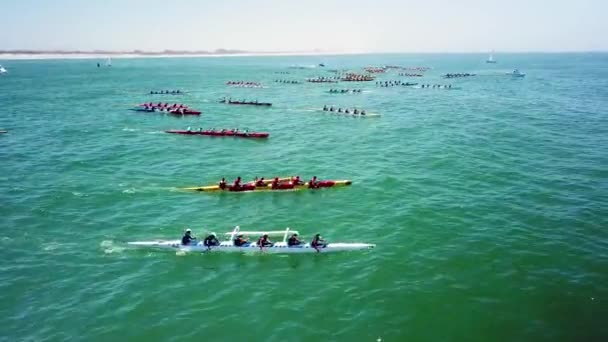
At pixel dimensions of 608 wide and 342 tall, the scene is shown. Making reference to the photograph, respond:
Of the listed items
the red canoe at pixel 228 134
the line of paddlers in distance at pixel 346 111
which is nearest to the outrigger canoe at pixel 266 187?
the red canoe at pixel 228 134

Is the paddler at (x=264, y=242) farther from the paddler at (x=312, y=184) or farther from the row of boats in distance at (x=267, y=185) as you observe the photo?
the paddler at (x=312, y=184)

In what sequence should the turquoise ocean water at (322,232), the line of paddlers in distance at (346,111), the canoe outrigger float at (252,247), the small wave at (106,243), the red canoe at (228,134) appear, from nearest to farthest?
the turquoise ocean water at (322,232)
the canoe outrigger float at (252,247)
the small wave at (106,243)
the red canoe at (228,134)
the line of paddlers in distance at (346,111)

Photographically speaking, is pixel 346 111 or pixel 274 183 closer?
pixel 274 183

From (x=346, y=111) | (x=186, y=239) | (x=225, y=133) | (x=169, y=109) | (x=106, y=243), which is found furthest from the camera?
(x=169, y=109)

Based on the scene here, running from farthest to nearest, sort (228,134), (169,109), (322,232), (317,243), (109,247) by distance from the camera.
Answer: (169,109), (228,134), (322,232), (109,247), (317,243)

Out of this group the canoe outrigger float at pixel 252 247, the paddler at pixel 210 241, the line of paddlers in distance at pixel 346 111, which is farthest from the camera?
the line of paddlers in distance at pixel 346 111

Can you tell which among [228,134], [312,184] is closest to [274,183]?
[312,184]

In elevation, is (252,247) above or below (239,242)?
below

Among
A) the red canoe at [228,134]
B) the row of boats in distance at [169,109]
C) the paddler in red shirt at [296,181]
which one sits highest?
the row of boats in distance at [169,109]

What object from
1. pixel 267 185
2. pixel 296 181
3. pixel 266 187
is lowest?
pixel 266 187

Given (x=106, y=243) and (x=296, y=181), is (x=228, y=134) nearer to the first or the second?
(x=296, y=181)

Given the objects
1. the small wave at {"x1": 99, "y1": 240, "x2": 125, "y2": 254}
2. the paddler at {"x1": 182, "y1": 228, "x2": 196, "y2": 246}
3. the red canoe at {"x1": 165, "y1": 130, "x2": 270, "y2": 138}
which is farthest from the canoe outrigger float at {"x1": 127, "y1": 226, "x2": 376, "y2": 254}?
the red canoe at {"x1": 165, "y1": 130, "x2": 270, "y2": 138}
